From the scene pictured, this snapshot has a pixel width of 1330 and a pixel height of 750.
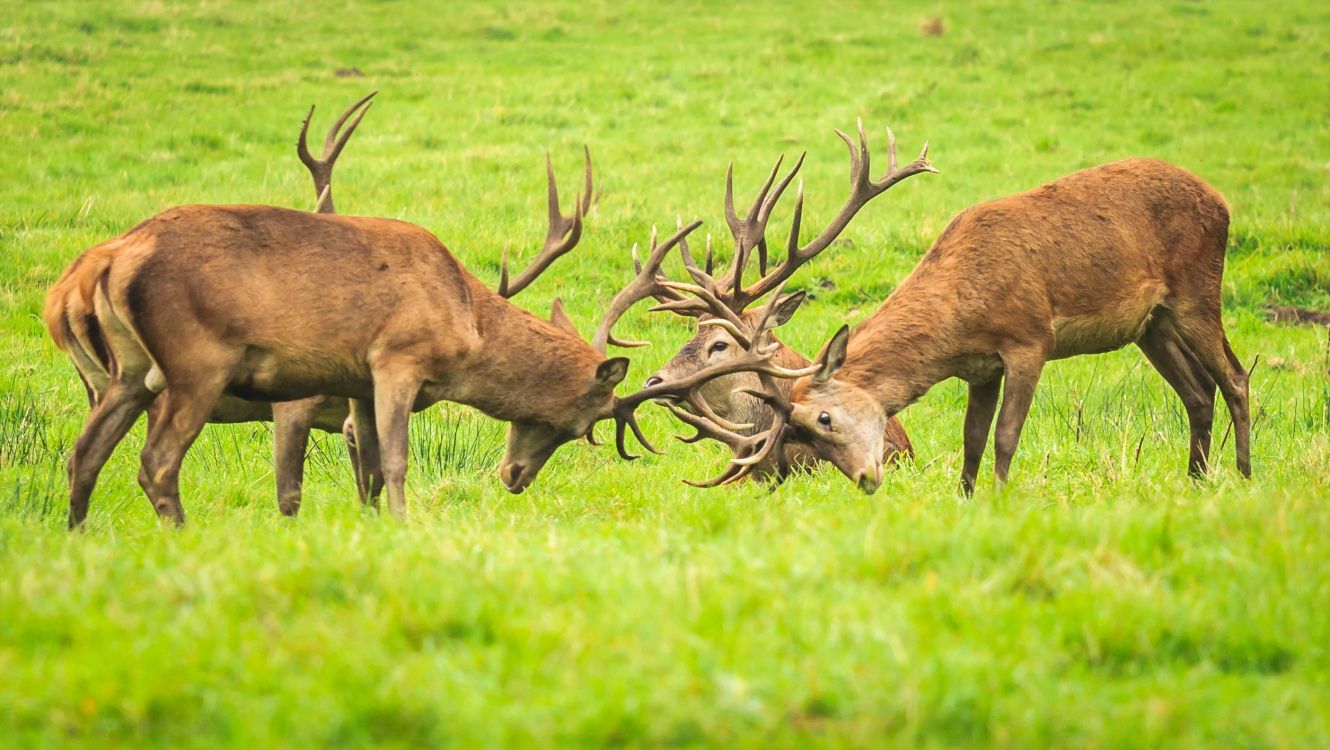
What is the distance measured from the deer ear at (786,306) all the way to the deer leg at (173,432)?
3.39 meters

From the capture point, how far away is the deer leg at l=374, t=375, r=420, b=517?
22.1ft

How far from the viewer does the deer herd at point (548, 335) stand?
6.22m

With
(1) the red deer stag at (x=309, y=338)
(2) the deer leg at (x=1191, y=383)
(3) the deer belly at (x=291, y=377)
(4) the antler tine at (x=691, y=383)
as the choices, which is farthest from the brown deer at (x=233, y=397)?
(2) the deer leg at (x=1191, y=383)

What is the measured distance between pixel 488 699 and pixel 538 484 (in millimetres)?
4838

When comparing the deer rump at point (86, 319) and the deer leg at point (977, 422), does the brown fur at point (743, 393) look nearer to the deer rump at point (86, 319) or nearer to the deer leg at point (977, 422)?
the deer leg at point (977, 422)

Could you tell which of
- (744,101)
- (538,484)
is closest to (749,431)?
(538,484)

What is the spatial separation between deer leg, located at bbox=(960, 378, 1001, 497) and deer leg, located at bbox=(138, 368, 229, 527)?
3.79 meters

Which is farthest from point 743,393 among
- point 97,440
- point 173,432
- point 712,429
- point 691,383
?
point 97,440

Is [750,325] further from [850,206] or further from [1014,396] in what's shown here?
[1014,396]

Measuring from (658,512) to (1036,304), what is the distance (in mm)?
2305

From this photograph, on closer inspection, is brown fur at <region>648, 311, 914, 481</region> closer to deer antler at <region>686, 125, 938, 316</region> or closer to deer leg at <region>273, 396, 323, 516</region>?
deer antler at <region>686, 125, 938, 316</region>

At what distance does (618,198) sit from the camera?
14.8 metres

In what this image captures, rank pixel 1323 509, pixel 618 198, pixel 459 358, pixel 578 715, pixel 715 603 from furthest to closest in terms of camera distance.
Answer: pixel 618 198, pixel 459 358, pixel 1323 509, pixel 715 603, pixel 578 715

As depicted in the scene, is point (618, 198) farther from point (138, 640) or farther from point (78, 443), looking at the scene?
point (138, 640)
